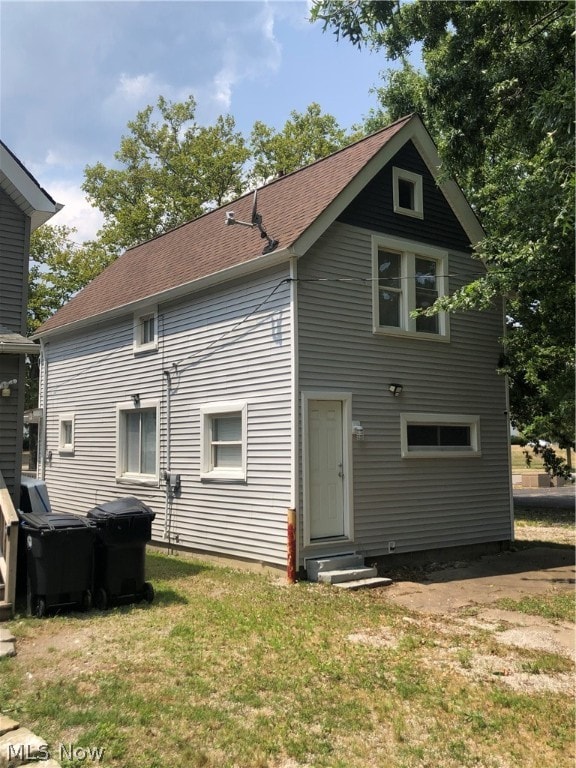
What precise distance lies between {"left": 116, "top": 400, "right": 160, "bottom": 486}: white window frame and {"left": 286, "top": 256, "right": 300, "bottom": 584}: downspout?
4004 millimetres

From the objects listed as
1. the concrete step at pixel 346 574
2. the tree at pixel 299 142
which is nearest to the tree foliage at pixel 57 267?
the tree at pixel 299 142

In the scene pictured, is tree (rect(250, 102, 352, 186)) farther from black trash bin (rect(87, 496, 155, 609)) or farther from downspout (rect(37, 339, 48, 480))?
black trash bin (rect(87, 496, 155, 609))

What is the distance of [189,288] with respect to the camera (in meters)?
11.6

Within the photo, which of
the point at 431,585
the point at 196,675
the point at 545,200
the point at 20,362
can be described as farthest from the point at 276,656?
the point at 545,200

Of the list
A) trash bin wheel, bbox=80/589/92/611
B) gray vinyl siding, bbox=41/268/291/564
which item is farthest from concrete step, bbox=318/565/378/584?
trash bin wheel, bbox=80/589/92/611

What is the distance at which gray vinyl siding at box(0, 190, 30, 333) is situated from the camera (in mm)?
9180

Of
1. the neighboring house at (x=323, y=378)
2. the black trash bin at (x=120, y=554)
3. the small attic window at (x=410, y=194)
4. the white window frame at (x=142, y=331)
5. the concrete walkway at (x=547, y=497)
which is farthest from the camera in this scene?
the concrete walkway at (x=547, y=497)

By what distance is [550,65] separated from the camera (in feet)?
31.3

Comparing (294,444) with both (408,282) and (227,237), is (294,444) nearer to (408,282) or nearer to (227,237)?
(408,282)

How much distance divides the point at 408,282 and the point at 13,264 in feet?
21.3

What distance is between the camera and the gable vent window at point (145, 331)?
42.2 feet

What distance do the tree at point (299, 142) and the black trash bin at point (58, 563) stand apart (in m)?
29.1

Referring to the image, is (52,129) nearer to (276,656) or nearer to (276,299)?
(276,299)

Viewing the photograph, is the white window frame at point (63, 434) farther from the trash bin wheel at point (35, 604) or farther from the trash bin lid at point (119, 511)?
the trash bin wheel at point (35, 604)
